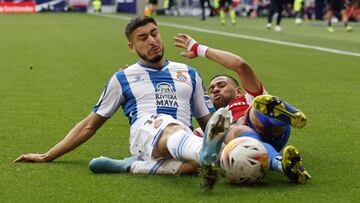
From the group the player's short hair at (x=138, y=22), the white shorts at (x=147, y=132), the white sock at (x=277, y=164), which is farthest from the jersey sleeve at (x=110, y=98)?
the white sock at (x=277, y=164)

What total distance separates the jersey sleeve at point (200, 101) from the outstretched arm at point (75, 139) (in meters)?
0.63

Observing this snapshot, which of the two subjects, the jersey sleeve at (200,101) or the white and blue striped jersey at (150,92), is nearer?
the white and blue striped jersey at (150,92)

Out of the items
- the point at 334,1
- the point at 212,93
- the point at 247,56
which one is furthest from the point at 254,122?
the point at 334,1

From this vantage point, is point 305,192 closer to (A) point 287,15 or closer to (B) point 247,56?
(B) point 247,56

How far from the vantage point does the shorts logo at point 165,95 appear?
5.83 meters

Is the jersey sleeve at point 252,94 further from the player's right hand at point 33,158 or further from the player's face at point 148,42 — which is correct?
the player's right hand at point 33,158

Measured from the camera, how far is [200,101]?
6.08m

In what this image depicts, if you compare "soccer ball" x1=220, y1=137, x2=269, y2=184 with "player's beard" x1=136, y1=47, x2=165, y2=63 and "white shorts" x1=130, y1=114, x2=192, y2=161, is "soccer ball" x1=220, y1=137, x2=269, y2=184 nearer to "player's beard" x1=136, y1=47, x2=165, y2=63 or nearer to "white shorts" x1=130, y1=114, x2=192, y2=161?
"white shorts" x1=130, y1=114, x2=192, y2=161

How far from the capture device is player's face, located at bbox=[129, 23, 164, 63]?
5.79m

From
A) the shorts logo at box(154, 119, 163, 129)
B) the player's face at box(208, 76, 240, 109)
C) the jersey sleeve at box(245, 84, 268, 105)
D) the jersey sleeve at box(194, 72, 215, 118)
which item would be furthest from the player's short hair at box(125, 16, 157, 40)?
the player's face at box(208, 76, 240, 109)

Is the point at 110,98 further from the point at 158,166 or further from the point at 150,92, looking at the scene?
the point at 158,166

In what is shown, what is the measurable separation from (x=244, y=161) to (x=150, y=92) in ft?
3.41

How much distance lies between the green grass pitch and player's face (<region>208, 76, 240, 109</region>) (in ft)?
2.16

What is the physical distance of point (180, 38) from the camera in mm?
6051
